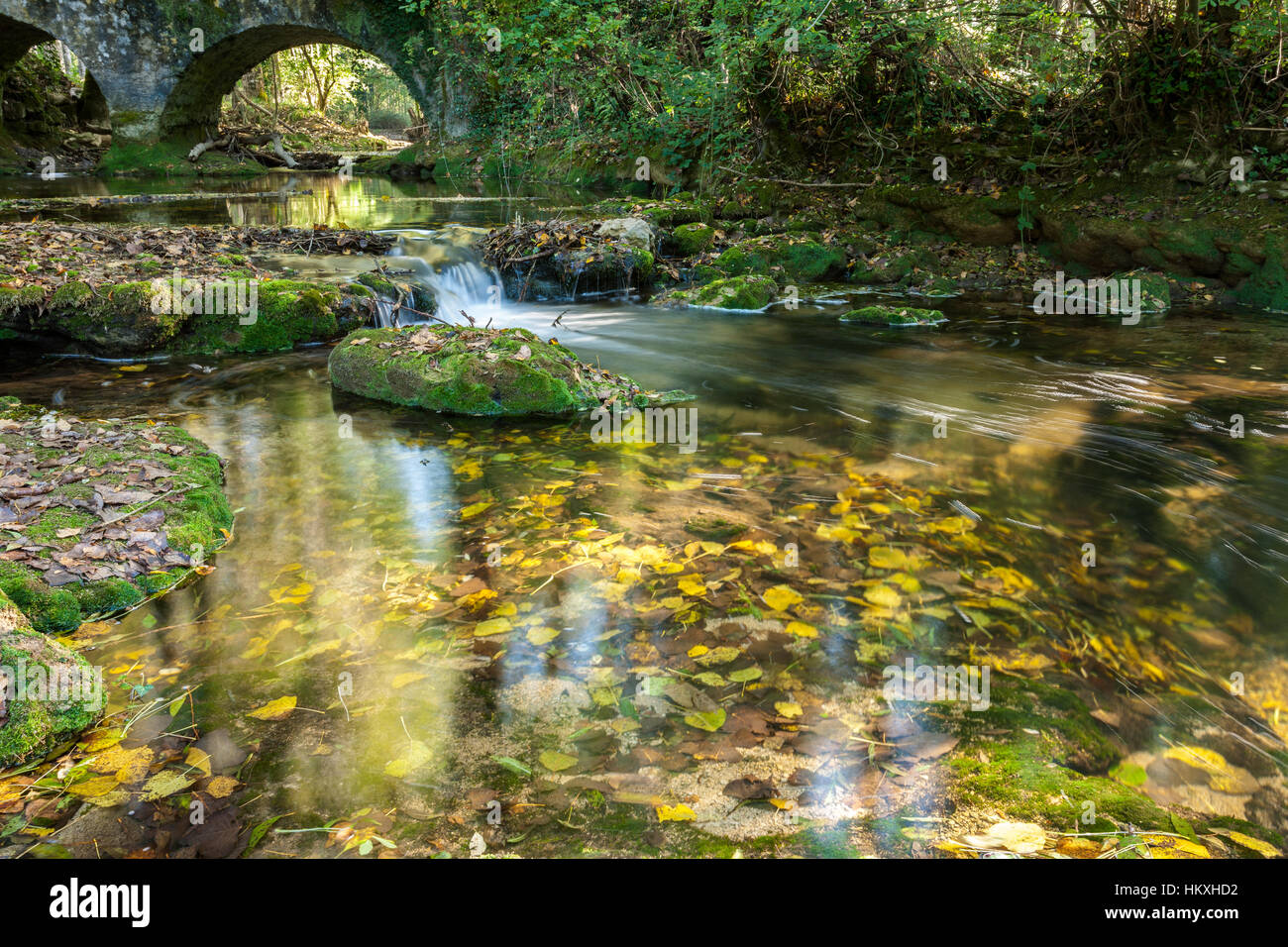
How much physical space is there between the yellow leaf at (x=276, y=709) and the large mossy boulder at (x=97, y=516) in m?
1.17

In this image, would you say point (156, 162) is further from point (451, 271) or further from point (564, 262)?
point (564, 262)

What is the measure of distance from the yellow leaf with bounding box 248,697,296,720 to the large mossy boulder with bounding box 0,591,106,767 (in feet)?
1.79

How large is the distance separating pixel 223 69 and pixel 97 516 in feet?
94.9

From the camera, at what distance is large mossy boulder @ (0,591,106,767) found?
8.26ft

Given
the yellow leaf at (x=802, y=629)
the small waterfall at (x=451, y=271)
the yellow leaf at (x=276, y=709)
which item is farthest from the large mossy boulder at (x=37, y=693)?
the small waterfall at (x=451, y=271)

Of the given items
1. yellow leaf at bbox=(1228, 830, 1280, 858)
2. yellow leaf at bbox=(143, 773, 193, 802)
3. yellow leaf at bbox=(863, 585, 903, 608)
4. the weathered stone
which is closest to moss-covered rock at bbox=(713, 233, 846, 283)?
yellow leaf at bbox=(863, 585, 903, 608)

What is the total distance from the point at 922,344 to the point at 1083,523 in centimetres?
500

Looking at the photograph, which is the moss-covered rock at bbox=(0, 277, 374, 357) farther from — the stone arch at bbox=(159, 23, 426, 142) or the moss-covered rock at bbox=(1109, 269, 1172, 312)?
the stone arch at bbox=(159, 23, 426, 142)

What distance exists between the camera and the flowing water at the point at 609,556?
2.57 metres

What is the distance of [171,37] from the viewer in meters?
23.9

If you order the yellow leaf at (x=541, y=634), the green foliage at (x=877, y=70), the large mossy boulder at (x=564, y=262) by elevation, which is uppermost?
the green foliage at (x=877, y=70)

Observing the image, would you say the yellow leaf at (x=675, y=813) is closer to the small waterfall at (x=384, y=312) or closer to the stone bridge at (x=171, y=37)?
the small waterfall at (x=384, y=312)

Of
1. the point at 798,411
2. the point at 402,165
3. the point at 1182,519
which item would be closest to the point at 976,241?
the point at 798,411

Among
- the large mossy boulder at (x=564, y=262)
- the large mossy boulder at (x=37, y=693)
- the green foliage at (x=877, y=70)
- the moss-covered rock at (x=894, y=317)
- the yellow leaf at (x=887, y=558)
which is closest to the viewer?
the large mossy boulder at (x=37, y=693)
